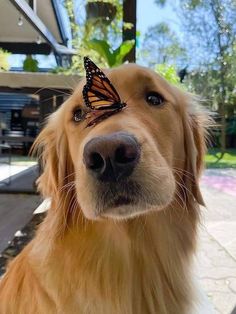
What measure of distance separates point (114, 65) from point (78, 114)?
276cm

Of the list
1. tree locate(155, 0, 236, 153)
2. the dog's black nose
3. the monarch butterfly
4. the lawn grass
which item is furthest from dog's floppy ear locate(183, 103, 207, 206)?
tree locate(155, 0, 236, 153)

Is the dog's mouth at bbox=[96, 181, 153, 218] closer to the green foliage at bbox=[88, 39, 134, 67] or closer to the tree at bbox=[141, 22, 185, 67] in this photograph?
the green foliage at bbox=[88, 39, 134, 67]

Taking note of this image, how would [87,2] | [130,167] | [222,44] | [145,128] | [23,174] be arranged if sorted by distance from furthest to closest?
[222,44]
[23,174]
[87,2]
[145,128]
[130,167]

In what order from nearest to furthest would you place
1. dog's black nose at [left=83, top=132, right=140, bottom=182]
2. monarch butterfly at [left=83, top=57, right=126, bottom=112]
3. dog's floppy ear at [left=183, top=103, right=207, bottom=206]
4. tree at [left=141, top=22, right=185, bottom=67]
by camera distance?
dog's black nose at [left=83, top=132, right=140, bottom=182], monarch butterfly at [left=83, top=57, right=126, bottom=112], dog's floppy ear at [left=183, top=103, right=207, bottom=206], tree at [left=141, top=22, right=185, bottom=67]

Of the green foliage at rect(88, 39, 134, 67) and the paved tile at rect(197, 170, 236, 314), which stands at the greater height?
the green foliage at rect(88, 39, 134, 67)

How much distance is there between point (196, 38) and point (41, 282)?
1267 cm

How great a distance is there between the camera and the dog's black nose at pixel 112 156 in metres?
1.06

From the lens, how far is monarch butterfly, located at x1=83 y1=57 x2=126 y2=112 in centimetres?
133

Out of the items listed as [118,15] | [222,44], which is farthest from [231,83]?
[118,15]

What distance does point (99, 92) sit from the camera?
4.38 feet

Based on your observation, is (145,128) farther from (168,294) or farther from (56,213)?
(168,294)

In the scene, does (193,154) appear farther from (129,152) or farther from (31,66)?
(31,66)

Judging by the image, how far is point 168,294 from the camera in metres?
1.46

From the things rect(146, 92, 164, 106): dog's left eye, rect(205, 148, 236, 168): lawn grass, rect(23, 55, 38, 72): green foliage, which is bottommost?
rect(205, 148, 236, 168): lawn grass
